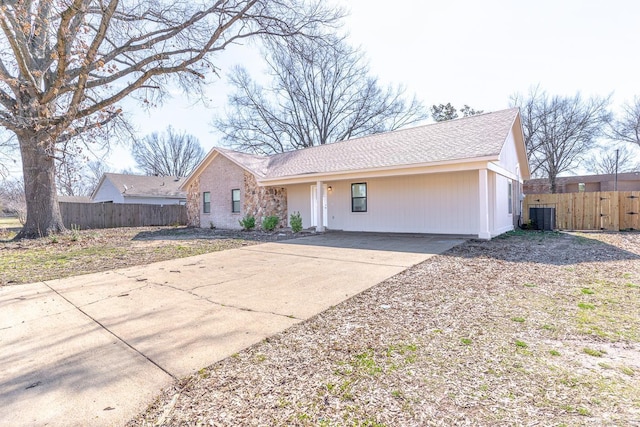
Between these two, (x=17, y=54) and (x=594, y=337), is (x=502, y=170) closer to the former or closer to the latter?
(x=594, y=337)

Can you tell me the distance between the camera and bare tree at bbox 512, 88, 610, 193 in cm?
2322

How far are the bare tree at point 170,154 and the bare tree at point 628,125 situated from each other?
144ft

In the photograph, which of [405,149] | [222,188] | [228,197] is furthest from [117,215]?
[405,149]

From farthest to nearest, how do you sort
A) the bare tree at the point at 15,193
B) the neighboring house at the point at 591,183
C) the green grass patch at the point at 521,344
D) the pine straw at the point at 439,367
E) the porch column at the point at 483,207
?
the neighboring house at the point at 591,183 < the bare tree at the point at 15,193 < the porch column at the point at 483,207 < the green grass patch at the point at 521,344 < the pine straw at the point at 439,367

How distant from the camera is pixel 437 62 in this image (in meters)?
12.9

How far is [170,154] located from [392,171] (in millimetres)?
40549

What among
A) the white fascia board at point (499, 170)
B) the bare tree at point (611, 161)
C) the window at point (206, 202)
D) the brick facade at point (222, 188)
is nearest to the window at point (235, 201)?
the brick facade at point (222, 188)

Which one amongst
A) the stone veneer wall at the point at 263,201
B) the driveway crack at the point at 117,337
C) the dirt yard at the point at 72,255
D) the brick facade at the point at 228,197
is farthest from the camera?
the brick facade at the point at 228,197

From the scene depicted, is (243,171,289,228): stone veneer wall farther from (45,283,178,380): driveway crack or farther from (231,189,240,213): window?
(45,283,178,380): driveway crack

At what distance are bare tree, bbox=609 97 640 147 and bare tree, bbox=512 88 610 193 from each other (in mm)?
1512

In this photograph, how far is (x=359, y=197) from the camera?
1259cm

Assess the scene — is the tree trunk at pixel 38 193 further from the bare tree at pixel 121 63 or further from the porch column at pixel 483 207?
the porch column at pixel 483 207

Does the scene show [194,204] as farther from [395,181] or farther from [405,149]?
[405,149]

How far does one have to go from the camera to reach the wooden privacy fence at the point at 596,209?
1267 centimetres
